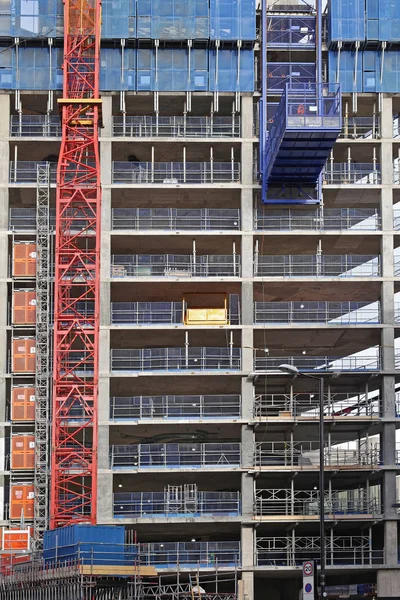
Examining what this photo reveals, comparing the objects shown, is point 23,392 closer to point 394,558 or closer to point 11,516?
point 11,516

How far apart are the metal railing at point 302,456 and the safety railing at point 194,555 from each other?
6002mm

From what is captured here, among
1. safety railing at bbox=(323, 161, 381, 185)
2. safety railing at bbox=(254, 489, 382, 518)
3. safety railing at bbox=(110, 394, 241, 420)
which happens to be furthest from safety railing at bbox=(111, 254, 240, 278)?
safety railing at bbox=(254, 489, 382, 518)

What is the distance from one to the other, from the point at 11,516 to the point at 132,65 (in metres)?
32.0

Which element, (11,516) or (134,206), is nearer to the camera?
(11,516)

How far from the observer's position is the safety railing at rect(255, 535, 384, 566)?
91750 mm

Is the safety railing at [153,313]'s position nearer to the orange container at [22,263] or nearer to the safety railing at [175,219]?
the safety railing at [175,219]

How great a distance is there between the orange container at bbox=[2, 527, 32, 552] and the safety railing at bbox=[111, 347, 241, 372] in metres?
13.3

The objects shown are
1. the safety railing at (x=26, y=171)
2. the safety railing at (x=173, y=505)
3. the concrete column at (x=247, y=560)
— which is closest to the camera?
the concrete column at (x=247, y=560)

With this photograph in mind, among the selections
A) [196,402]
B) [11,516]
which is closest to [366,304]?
[196,402]

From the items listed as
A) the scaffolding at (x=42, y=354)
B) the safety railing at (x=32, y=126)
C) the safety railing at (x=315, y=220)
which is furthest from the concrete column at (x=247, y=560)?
the safety railing at (x=32, y=126)

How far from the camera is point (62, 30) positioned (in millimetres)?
97438

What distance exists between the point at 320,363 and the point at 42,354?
19.2 metres

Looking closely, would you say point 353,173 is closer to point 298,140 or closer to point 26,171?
point 298,140

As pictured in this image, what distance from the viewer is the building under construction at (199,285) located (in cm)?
9288
